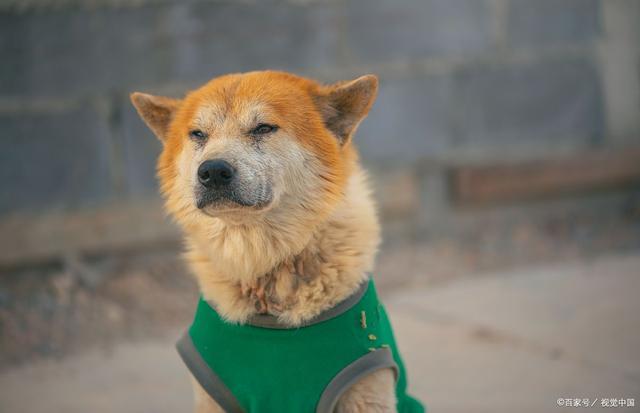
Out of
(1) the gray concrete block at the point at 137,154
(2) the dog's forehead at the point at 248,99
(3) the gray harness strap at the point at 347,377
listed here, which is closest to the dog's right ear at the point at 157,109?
(2) the dog's forehead at the point at 248,99

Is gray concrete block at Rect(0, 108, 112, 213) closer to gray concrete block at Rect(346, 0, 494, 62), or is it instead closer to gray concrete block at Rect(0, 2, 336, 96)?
gray concrete block at Rect(0, 2, 336, 96)

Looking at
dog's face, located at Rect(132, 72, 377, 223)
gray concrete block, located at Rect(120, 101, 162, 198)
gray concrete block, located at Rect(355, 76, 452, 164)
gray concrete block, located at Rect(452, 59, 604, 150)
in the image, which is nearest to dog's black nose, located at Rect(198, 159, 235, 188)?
dog's face, located at Rect(132, 72, 377, 223)

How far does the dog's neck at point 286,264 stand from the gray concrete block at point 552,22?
3.19 m

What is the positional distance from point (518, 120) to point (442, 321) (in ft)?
5.61

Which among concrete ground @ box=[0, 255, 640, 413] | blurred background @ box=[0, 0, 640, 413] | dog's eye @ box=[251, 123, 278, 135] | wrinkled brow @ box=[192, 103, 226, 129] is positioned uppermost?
wrinkled brow @ box=[192, 103, 226, 129]

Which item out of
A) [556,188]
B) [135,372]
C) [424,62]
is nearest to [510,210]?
[556,188]

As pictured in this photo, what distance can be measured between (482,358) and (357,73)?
2.02 metres

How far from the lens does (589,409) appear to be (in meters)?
3.68

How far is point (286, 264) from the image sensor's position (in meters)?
2.87

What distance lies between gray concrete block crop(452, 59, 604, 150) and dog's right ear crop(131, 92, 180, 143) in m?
2.91

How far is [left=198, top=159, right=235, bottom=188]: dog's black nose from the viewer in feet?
8.73

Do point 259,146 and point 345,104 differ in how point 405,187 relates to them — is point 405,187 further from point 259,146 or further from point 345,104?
point 259,146

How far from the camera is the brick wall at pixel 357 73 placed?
480cm

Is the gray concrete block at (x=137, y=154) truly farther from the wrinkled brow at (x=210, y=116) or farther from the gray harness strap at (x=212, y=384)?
the gray harness strap at (x=212, y=384)
